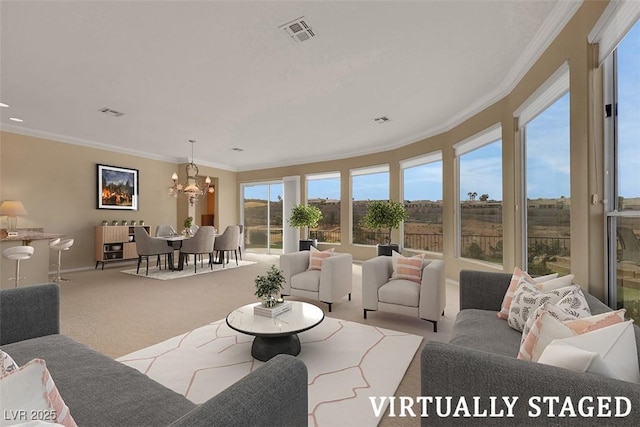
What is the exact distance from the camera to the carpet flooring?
2730mm

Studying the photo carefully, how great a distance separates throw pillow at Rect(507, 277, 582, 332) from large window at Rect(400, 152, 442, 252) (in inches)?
153

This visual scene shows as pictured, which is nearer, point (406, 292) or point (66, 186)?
point (406, 292)

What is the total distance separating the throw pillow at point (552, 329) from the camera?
121 centimetres

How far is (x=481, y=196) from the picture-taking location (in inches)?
185

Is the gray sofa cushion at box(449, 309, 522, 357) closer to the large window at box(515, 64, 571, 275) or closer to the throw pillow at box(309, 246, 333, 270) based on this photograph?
the large window at box(515, 64, 571, 275)

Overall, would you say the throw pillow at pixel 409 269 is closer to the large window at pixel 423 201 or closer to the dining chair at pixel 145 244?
the large window at pixel 423 201

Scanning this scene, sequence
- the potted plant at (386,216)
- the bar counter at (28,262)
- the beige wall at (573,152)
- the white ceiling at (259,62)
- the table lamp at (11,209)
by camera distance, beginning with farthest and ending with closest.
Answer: the potted plant at (386,216) < the table lamp at (11,209) < the bar counter at (28,262) < the white ceiling at (259,62) < the beige wall at (573,152)

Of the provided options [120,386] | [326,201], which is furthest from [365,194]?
[120,386]

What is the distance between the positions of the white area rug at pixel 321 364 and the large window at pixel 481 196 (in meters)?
2.54

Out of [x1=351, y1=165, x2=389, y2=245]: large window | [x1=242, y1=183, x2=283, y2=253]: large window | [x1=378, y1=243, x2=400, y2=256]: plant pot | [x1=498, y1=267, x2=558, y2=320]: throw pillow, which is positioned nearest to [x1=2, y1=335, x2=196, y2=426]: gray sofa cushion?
[x1=498, y1=267, x2=558, y2=320]: throw pillow

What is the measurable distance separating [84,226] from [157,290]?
3216 millimetres

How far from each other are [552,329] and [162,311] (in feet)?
12.7

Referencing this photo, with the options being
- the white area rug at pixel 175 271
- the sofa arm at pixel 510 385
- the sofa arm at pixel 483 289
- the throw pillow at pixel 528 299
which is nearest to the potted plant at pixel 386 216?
the sofa arm at pixel 483 289

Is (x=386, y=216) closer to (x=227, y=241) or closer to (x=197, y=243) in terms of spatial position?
(x=227, y=241)
